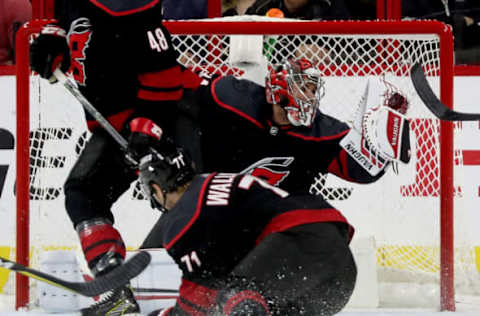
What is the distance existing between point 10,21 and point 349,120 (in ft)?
5.68

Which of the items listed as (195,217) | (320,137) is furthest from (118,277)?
(320,137)

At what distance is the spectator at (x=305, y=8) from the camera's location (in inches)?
163

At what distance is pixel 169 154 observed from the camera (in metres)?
2.77

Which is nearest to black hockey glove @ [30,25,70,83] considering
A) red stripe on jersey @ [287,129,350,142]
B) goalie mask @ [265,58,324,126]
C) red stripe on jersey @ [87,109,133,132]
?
red stripe on jersey @ [87,109,133,132]

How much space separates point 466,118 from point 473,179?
71cm

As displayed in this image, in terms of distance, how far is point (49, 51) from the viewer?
3.17 metres

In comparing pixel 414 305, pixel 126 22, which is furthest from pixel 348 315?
pixel 126 22

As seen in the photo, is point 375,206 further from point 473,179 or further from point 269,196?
point 269,196

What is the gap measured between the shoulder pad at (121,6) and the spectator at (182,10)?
1112mm

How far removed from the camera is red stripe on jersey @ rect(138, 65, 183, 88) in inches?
124

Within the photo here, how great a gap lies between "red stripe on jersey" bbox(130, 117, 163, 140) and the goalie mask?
53 cm

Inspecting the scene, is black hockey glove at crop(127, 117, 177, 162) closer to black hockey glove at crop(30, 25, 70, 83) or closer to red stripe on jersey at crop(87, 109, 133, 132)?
red stripe on jersey at crop(87, 109, 133, 132)

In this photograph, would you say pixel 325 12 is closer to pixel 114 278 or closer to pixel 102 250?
pixel 102 250

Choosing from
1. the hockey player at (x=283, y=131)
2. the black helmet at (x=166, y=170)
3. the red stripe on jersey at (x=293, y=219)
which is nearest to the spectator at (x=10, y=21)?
the hockey player at (x=283, y=131)
